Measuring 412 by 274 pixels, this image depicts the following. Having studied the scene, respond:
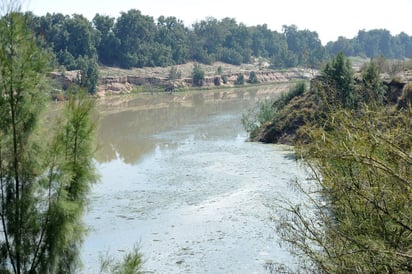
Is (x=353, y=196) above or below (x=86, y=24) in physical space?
below

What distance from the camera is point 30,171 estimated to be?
18.1 ft

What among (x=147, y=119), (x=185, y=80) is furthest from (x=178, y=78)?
(x=147, y=119)

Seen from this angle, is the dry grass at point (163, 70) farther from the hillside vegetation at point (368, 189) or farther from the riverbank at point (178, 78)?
the hillside vegetation at point (368, 189)

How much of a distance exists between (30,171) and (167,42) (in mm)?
77793

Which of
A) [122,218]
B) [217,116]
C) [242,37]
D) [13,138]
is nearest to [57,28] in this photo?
[217,116]

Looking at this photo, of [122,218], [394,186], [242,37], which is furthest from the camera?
[242,37]

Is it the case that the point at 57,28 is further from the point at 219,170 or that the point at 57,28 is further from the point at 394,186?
the point at 394,186

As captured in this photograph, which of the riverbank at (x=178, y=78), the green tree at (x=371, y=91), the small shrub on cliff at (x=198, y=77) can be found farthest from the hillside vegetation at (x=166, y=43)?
the green tree at (x=371, y=91)

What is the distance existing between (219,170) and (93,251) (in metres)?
8.39

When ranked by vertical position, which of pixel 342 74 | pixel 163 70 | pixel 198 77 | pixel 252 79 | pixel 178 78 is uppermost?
pixel 342 74

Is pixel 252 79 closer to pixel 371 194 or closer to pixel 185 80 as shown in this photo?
pixel 185 80

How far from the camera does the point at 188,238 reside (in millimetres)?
11852

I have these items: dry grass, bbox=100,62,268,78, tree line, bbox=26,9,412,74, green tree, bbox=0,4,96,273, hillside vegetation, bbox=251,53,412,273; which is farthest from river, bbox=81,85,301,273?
dry grass, bbox=100,62,268,78

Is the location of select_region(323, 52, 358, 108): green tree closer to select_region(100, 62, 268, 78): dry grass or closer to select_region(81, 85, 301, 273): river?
select_region(81, 85, 301, 273): river
